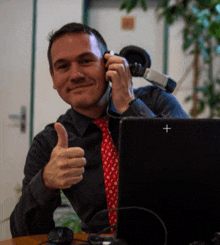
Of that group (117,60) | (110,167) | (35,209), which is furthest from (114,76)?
(35,209)

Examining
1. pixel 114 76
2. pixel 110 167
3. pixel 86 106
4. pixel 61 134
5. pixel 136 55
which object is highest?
pixel 136 55

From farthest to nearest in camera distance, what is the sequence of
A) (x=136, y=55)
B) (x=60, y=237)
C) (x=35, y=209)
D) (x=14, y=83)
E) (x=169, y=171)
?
(x=14, y=83)
(x=136, y=55)
(x=35, y=209)
(x=60, y=237)
(x=169, y=171)

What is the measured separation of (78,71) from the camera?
39.6 inches

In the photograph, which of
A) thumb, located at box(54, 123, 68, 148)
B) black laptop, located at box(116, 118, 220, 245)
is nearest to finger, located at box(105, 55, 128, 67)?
thumb, located at box(54, 123, 68, 148)

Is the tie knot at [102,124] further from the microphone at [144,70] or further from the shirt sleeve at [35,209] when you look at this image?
the shirt sleeve at [35,209]

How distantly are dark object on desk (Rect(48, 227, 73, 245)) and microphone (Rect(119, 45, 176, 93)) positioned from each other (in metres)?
0.66

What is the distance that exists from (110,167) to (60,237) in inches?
14.9

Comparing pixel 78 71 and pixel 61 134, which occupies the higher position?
pixel 78 71

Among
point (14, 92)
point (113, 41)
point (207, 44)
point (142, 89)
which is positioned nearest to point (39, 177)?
point (142, 89)

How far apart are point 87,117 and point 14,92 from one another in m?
1.48

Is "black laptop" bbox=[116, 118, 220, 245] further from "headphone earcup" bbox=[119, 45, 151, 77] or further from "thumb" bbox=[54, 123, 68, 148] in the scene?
"headphone earcup" bbox=[119, 45, 151, 77]

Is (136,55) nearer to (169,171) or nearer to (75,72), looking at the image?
(75,72)

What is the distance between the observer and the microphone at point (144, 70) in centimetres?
104

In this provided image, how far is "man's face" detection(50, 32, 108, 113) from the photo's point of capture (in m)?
1.00
